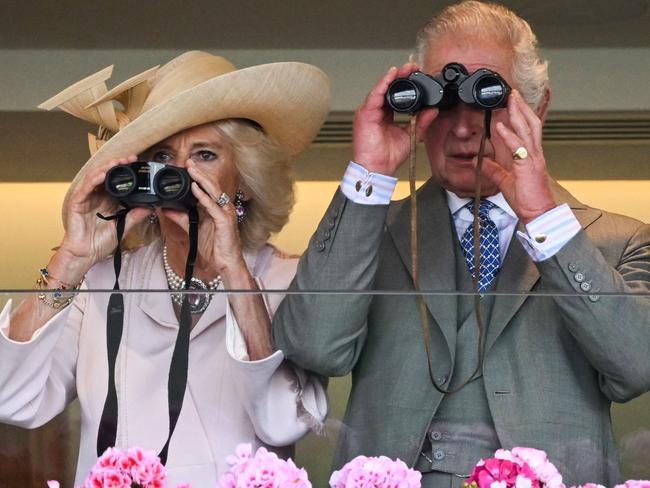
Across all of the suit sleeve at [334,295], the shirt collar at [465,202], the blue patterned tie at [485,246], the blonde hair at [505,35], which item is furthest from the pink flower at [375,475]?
the blonde hair at [505,35]

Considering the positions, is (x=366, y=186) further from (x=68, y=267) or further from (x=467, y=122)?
(x=68, y=267)

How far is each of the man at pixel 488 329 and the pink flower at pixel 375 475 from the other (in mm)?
68

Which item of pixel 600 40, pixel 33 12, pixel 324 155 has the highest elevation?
pixel 33 12

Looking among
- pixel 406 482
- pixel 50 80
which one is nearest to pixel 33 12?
pixel 50 80

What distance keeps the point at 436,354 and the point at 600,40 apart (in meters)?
2.04

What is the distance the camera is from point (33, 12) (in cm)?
376

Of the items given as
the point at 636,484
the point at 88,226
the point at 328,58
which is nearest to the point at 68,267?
the point at 88,226

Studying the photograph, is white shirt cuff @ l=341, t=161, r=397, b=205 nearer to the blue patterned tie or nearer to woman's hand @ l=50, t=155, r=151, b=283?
the blue patterned tie

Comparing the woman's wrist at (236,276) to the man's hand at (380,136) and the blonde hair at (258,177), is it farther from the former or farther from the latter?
the man's hand at (380,136)

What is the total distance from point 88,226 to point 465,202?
597 mm

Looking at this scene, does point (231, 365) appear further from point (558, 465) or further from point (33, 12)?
point (33, 12)

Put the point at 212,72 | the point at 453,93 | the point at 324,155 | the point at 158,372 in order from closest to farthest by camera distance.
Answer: the point at 158,372 → the point at 453,93 → the point at 212,72 → the point at 324,155

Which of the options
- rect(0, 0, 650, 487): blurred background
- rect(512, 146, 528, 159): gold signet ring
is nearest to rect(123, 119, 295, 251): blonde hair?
rect(512, 146, 528, 159): gold signet ring

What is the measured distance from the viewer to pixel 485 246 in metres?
2.22
